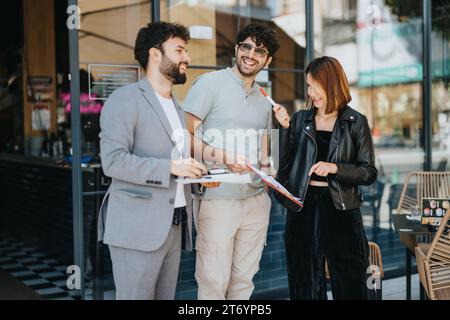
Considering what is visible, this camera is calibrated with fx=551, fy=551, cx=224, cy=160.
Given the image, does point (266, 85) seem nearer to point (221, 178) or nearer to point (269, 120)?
point (269, 120)

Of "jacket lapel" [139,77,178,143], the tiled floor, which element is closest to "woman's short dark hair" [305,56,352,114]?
"jacket lapel" [139,77,178,143]

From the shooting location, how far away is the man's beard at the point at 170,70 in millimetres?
2324

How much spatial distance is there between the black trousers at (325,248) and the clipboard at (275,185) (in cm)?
13

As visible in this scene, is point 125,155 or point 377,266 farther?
point 377,266

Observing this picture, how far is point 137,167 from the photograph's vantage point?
2129 mm

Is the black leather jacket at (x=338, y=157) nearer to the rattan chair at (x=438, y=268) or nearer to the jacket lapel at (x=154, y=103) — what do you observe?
the rattan chair at (x=438, y=268)

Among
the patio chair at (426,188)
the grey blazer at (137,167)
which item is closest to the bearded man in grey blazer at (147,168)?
the grey blazer at (137,167)

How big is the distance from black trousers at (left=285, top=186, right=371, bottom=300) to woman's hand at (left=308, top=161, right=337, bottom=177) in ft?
0.34

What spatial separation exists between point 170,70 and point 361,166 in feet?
3.57

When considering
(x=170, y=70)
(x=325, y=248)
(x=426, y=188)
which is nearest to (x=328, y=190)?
(x=325, y=248)

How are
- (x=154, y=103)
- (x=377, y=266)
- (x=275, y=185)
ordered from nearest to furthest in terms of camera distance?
(x=154, y=103)
(x=275, y=185)
(x=377, y=266)

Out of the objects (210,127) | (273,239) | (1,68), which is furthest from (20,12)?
(210,127)

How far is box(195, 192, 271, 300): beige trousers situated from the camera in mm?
2703

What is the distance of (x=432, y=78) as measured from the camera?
5.42 meters
